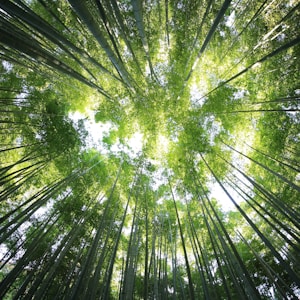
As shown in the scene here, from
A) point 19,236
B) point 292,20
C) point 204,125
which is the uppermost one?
point 204,125

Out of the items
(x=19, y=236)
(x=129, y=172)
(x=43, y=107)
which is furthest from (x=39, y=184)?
(x=129, y=172)

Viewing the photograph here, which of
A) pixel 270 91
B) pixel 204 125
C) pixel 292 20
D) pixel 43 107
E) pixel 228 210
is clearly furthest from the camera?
pixel 228 210

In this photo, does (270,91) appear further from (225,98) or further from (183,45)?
(183,45)

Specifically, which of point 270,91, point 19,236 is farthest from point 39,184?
point 270,91

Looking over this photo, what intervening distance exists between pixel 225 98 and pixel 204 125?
965 millimetres

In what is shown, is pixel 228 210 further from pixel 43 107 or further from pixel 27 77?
pixel 27 77

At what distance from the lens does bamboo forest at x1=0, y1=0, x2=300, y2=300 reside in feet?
16.2

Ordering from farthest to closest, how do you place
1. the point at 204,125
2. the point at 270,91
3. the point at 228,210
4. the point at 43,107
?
1. the point at 228,210
2. the point at 204,125
3. the point at 43,107
4. the point at 270,91

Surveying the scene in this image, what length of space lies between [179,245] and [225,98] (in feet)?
15.4

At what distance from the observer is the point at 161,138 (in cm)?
679

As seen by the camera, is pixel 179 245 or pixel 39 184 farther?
pixel 179 245

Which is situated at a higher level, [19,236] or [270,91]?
[270,91]

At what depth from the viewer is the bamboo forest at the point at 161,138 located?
4926 millimetres

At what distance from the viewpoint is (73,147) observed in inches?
232
